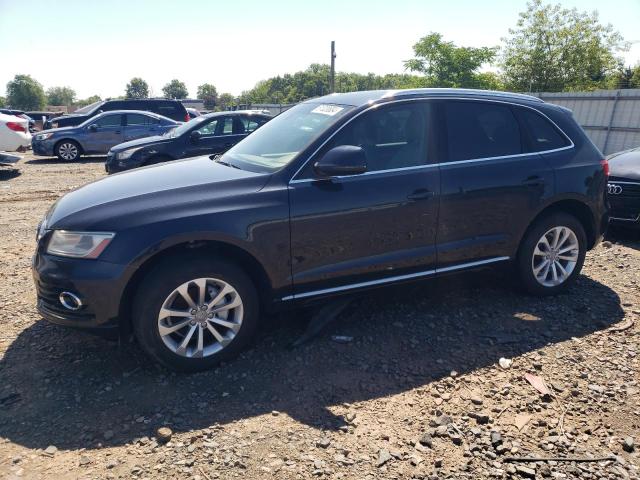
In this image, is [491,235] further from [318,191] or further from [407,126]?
[318,191]

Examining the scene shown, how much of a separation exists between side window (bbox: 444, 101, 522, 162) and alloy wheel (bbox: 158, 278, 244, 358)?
6.74 feet

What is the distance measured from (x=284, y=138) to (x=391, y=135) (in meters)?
0.86

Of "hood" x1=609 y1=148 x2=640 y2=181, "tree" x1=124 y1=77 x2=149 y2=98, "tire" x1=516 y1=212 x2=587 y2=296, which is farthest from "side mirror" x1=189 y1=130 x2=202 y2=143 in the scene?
"tree" x1=124 y1=77 x2=149 y2=98

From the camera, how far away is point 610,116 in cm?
1425

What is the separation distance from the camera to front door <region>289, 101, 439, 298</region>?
11.3 feet

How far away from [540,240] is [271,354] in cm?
255

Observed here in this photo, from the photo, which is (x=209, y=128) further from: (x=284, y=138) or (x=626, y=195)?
(x=626, y=195)

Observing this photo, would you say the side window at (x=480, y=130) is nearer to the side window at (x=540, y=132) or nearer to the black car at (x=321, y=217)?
the black car at (x=321, y=217)

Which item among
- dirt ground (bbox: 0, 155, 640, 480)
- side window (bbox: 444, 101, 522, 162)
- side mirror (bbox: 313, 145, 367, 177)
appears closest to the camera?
dirt ground (bbox: 0, 155, 640, 480)

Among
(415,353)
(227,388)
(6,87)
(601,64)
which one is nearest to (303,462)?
(227,388)

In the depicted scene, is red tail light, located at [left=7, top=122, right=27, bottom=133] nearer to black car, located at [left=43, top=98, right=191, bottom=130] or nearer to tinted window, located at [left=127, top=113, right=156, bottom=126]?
tinted window, located at [left=127, top=113, right=156, bottom=126]

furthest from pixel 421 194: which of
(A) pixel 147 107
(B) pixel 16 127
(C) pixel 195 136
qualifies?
(A) pixel 147 107

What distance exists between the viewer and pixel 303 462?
2553 millimetres

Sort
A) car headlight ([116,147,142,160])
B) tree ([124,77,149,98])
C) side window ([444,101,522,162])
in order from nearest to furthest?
side window ([444,101,522,162]) → car headlight ([116,147,142,160]) → tree ([124,77,149,98])
